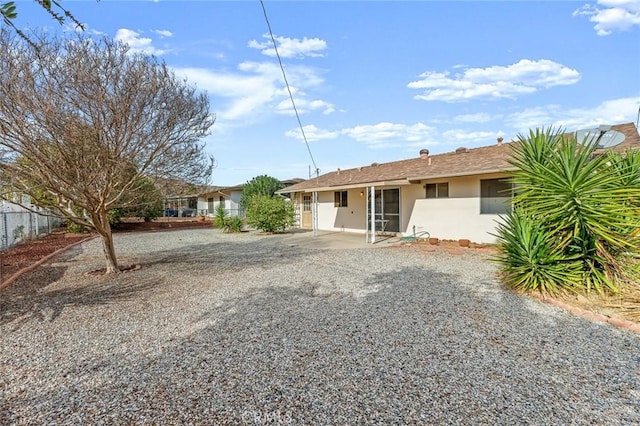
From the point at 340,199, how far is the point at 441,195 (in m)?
6.53

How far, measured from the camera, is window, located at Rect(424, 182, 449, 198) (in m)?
13.6

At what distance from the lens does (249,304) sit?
19.4 ft

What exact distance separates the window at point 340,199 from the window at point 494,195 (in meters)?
7.80

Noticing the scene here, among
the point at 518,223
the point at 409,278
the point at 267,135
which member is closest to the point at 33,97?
the point at 409,278

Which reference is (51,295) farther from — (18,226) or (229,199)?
(229,199)

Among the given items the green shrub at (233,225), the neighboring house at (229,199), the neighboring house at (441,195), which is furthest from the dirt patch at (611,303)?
the neighboring house at (229,199)

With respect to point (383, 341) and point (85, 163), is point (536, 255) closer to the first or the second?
point (383, 341)

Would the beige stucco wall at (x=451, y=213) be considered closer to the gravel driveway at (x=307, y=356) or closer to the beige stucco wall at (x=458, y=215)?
the beige stucco wall at (x=458, y=215)

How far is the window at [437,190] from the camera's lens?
13.6 meters

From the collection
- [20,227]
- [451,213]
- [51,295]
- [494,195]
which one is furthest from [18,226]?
[494,195]

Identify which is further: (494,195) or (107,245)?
(494,195)

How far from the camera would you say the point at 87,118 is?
691 centimetres

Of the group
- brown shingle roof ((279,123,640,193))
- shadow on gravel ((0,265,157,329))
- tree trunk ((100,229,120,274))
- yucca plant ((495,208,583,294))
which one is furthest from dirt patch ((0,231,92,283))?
brown shingle roof ((279,123,640,193))

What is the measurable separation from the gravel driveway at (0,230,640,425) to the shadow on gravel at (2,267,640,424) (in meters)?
0.02
